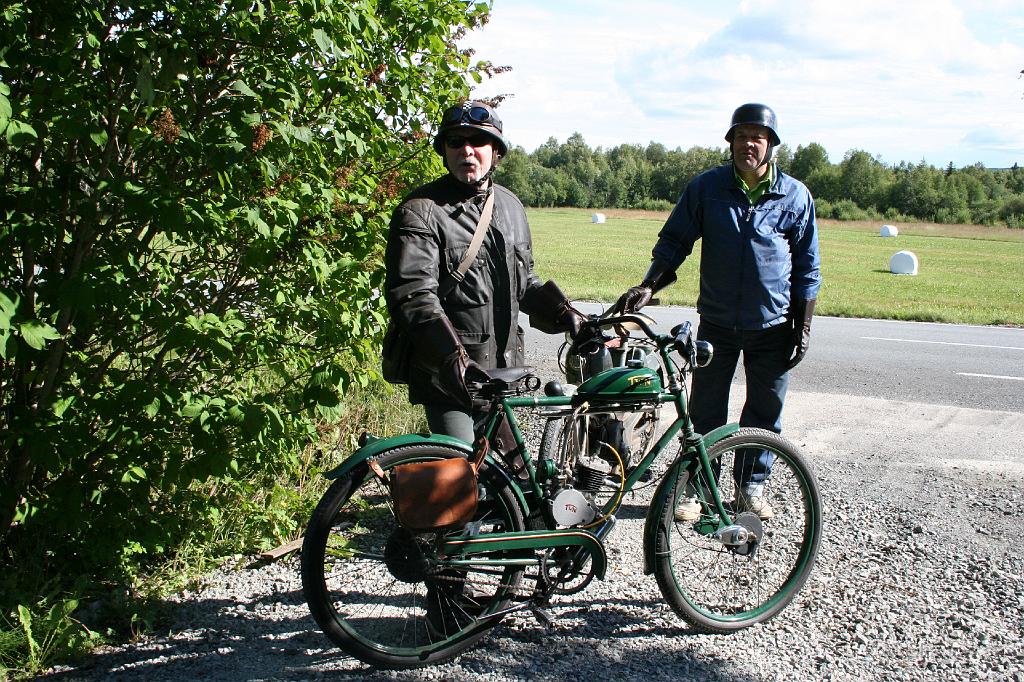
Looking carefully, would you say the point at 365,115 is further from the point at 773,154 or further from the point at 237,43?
the point at 773,154

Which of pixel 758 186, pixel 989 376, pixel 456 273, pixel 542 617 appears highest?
pixel 758 186

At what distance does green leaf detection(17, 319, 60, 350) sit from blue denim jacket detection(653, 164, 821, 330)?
290cm

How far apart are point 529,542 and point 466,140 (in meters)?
1.58

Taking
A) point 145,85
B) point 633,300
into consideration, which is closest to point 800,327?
point 633,300

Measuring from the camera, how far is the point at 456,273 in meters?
3.46

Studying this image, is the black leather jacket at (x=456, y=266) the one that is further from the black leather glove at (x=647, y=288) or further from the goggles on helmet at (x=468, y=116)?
the black leather glove at (x=647, y=288)

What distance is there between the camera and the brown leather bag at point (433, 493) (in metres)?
3.16

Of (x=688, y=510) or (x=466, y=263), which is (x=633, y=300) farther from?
(x=466, y=263)

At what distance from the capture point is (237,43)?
3.52 m

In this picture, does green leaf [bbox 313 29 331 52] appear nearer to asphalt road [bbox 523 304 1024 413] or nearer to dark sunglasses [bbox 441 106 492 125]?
dark sunglasses [bbox 441 106 492 125]

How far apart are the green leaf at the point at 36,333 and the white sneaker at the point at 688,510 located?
2534mm

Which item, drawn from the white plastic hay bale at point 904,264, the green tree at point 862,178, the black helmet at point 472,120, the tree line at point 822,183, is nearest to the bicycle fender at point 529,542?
the black helmet at point 472,120

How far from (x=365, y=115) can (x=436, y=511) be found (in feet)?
5.66

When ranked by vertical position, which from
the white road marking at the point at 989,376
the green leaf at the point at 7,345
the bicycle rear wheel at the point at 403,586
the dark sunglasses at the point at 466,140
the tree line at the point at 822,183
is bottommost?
the white road marking at the point at 989,376
